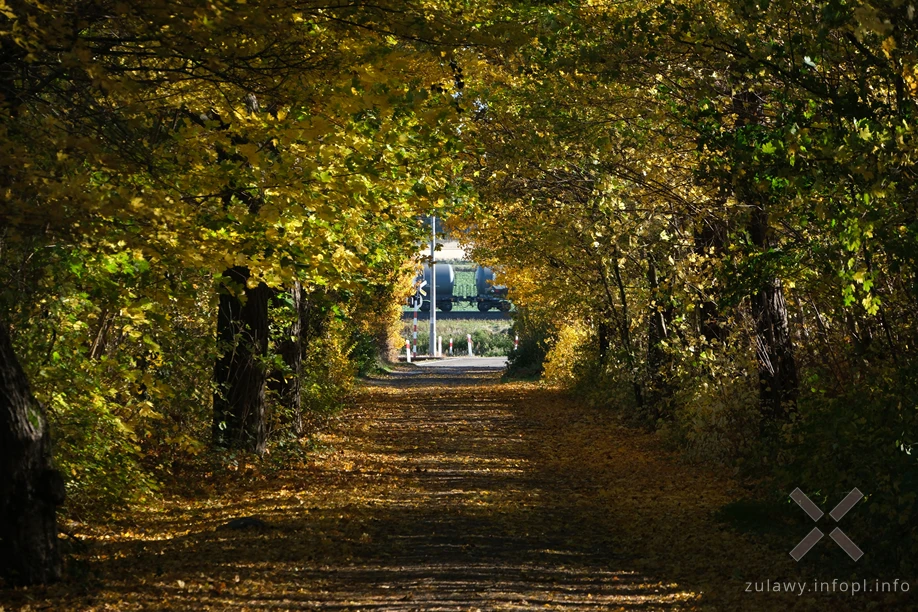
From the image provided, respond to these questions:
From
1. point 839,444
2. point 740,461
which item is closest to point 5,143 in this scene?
point 839,444

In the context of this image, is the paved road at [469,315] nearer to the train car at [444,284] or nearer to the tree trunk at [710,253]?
the train car at [444,284]

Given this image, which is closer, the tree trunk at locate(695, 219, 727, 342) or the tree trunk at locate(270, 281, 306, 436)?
the tree trunk at locate(695, 219, 727, 342)

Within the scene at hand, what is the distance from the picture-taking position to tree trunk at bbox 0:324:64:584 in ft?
24.1

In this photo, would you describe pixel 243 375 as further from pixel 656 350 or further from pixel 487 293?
pixel 487 293

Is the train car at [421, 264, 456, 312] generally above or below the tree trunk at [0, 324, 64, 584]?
above

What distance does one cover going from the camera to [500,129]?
16719 millimetres

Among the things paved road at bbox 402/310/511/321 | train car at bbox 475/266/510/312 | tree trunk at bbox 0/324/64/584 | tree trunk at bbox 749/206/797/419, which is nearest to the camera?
tree trunk at bbox 0/324/64/584

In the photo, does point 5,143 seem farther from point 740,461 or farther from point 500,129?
point 500,129

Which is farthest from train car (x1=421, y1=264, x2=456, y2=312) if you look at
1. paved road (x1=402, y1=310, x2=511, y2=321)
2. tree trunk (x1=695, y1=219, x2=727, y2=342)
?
tree trunk (x1=695, y1=219, x2=727, y2=342)

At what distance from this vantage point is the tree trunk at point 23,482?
24.1 feet

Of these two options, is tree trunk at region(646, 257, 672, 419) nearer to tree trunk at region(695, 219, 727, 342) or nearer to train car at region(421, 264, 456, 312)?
tree trunk at region(695, 219, 727, 342)

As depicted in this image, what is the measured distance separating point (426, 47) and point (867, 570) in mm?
4807

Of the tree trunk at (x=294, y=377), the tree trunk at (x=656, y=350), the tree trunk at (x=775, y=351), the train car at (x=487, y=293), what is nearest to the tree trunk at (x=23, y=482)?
the tree trunk at (x=775, y=351)

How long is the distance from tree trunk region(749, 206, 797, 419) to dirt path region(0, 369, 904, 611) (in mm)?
1199
